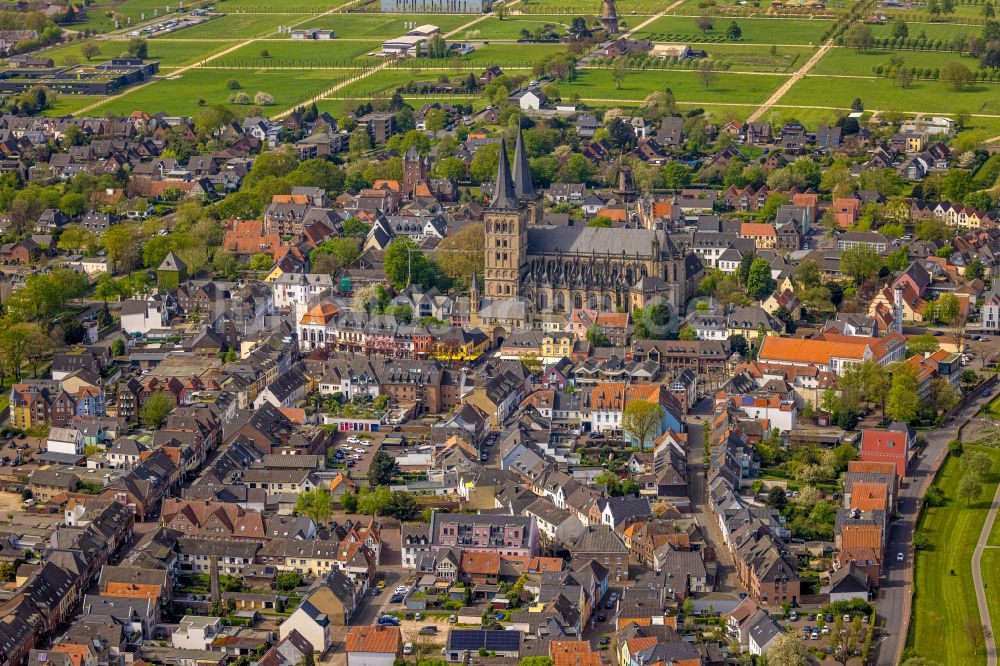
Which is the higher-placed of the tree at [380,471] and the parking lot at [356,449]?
the tree at [380,471]

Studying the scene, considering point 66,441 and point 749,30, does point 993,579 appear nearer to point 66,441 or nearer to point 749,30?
point 66,441

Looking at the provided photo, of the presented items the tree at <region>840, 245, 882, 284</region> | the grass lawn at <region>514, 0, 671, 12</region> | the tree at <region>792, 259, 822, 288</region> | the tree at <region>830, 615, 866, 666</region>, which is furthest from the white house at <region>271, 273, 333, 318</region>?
the grass lawn at <region>514, 0, 671, 12</region>

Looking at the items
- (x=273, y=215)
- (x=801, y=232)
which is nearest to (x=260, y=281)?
(x=273, y=215)

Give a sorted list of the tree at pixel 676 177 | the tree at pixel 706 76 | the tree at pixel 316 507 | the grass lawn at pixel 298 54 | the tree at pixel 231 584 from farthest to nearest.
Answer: the grass lawn at pixel 298 54 < the tree at pixel 706 76 < the tree at pixel 676 177 < the tree at pixel 316 507 < the tree at pixel 231 584

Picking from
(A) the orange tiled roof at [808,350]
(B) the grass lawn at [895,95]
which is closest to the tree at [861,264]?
(A) the orange tiled roof at [808,350]

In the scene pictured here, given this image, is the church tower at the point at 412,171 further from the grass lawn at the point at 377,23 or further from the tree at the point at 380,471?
the grass lawn at the point at 377,23

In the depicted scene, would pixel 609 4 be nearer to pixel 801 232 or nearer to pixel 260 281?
pixel 801 232

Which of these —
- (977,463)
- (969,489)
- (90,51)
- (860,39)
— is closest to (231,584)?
(969,489)
